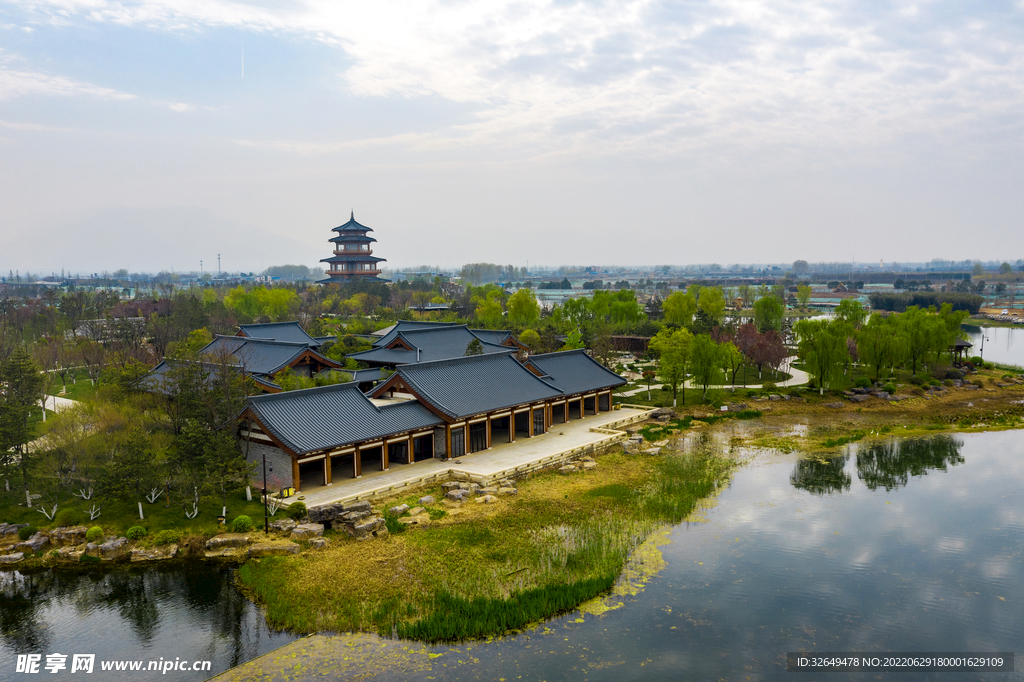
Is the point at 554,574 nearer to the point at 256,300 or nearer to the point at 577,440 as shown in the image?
the point at 577,440

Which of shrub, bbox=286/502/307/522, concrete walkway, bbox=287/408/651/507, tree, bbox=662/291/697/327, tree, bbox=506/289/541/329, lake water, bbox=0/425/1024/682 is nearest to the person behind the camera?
lake water, bbox=0/425/1024/682

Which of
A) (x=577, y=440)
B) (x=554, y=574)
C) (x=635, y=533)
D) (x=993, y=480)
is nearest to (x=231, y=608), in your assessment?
(x=554, y=574)

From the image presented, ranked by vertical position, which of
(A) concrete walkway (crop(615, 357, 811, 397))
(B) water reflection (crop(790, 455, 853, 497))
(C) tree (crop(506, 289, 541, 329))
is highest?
(C) tree (crop(506, 289, 541, 329))

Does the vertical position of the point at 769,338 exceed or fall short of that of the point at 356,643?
it exceeds it

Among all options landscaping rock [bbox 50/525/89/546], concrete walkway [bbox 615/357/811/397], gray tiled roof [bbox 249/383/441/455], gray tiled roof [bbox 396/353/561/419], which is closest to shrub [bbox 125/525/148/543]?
landscaping rock [bbox 50/525/89/546]

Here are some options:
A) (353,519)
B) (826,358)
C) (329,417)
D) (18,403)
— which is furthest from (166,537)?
(826,358)

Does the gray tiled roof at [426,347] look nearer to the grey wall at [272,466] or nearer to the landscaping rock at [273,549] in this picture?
the grey wall at [272,466]

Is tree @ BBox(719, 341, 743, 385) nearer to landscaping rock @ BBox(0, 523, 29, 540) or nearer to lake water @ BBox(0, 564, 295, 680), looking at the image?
lake water @ BBox(0, 564, 295, 680)
